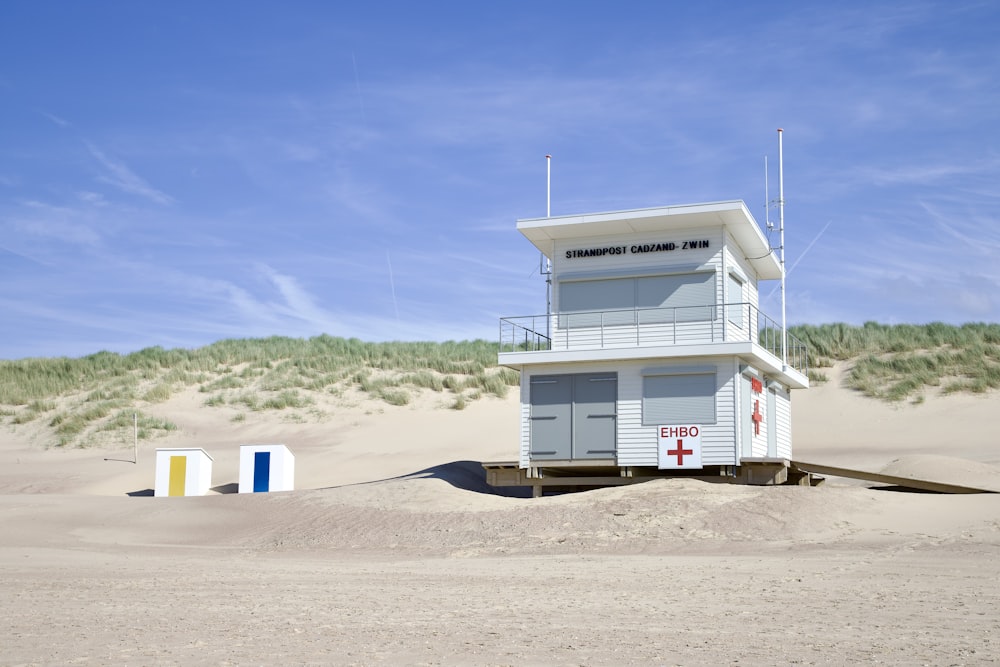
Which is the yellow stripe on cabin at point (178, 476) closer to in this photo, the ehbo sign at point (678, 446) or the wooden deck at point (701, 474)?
the wooden deck at point (701, 474)

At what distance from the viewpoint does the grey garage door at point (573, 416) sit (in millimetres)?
23047

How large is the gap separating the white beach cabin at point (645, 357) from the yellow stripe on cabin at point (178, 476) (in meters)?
8.67

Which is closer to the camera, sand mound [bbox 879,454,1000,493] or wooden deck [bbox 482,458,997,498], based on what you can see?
wooden deck [bbox 482,458,997,498]

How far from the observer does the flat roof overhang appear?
21.9 metres

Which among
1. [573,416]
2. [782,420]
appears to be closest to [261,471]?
[573,416]

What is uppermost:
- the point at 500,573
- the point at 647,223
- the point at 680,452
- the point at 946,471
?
the point at 647,223

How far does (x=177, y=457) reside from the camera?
27.9m

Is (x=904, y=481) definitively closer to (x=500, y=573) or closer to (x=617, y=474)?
(x=617, y=474)

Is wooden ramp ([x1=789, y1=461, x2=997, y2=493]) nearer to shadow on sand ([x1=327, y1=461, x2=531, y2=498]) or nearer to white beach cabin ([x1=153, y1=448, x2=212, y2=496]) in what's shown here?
shadow on sand ([x1=327, y1=461, x2=531, y2=498])

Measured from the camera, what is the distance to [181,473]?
91.0 ft

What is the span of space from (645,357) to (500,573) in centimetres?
887

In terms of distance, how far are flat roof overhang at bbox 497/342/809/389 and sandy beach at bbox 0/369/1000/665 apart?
106 inches

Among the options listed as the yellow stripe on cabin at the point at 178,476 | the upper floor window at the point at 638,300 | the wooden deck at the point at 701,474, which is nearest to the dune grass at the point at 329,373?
the yellow stripe on cabin at the point at 178,476

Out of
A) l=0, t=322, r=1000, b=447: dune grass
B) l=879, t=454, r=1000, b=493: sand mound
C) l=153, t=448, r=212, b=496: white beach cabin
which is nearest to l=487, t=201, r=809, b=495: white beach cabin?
l=879, t=454, r=1000, b=493: sand mound
